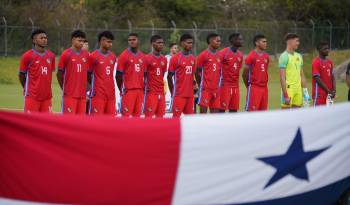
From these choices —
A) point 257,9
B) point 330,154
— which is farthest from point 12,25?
point 330,154

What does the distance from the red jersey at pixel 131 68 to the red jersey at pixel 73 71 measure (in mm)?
1142

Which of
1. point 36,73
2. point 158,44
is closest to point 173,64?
point 158,44

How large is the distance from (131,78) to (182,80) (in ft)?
4.20

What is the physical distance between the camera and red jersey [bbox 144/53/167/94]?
16.2m

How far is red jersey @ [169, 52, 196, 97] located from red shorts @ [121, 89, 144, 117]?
1010 millimetres

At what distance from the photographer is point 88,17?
56094mm

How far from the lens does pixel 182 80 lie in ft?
54.6

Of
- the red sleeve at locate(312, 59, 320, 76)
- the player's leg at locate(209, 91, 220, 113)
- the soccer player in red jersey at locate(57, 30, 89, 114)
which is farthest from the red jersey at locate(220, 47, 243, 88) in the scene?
the soccer player in red jersey at locate(57, 30, 89, 114)

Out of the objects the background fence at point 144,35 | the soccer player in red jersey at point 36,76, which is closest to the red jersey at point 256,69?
the soccer player in red jersey at point 36,76

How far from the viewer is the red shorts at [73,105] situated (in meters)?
14.9

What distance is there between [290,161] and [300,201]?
45 centimetres

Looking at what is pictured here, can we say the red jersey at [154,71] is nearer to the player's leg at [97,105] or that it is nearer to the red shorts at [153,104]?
the red shorts at [153,104]

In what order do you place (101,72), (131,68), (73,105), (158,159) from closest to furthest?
1. (158,159)
2. (73,105)
3. (101,72)
4. (131,68)

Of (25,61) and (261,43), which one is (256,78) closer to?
(261,43)
